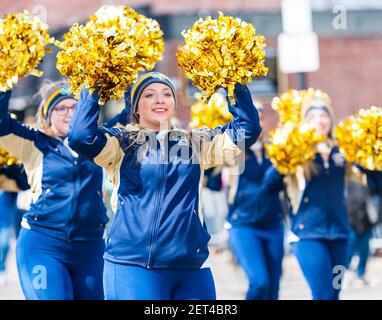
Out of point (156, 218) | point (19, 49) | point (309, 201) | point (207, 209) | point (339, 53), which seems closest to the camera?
point (156, 218)

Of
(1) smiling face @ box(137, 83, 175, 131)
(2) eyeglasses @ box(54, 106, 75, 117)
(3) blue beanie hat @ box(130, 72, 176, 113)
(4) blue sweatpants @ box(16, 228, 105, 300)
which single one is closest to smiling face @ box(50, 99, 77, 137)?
(2) eyeglasses @ box(54, 106, 75, 117)

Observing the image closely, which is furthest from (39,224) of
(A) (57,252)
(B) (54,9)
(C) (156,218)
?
(B) (54,9)

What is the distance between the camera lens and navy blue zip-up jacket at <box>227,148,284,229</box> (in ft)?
27.8

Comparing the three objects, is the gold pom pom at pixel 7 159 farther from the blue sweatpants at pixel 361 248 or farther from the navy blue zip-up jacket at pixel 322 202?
the blue sweatpants at pixel 361 248

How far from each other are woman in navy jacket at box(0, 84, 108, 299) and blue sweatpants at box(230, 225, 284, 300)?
6.23 ft

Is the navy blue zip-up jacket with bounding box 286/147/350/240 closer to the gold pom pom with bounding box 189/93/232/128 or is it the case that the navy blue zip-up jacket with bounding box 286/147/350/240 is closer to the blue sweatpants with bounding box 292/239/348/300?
the blue sweatpants with bounding box 292/239/348/300

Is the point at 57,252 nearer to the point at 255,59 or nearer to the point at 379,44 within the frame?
the point at 255,59

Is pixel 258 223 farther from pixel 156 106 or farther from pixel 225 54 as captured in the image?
pixel 225 54

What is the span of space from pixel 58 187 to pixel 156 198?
1.54 m

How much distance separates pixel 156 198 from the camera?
5121 mm

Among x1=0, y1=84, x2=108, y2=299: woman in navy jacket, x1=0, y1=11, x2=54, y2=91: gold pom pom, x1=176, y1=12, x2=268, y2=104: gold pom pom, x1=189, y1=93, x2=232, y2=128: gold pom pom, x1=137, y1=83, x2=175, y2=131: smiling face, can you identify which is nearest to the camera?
x1=176, y1=12, x2=268, y2=104: gold pom pom

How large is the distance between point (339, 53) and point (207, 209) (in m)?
8.16

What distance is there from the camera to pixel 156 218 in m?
5.11
